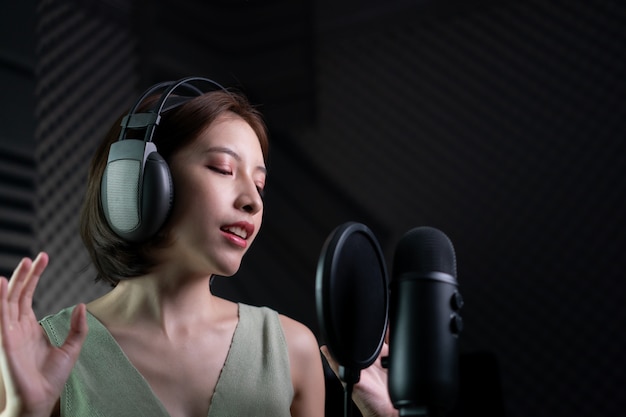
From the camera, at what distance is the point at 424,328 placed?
653 mm

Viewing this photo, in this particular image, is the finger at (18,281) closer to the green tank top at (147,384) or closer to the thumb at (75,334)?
the thumb at (75,334)

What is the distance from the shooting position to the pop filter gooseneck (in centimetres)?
63

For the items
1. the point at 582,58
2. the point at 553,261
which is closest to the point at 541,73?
the point at 582,58

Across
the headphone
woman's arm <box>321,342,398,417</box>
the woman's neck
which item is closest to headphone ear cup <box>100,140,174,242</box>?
the headphone

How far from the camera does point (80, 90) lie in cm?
215

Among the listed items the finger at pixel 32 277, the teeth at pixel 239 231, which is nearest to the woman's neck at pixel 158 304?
the teeth at pixel 239 231

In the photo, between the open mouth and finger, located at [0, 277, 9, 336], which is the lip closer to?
the open mouth

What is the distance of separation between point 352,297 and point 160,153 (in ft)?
1.45

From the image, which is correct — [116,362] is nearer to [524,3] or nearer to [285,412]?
[285,412]

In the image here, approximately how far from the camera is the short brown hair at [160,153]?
3.20 ft

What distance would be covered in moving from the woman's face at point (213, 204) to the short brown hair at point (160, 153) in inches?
0.7

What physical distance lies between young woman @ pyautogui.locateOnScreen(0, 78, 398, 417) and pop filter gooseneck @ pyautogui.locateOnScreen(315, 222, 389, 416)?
216 millimetres

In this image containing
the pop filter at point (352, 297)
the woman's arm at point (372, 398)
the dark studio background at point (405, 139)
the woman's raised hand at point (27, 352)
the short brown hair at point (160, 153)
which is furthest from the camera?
the dark studio background at point (405, 139)

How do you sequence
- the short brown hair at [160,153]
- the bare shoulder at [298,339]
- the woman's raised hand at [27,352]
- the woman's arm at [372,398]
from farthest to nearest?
1. the bare shoulder at [298,339]
2. the short brown hair at [160,153]
3. the woman's arm at [372,398]
4. the woman's raised hand at [27,352]
